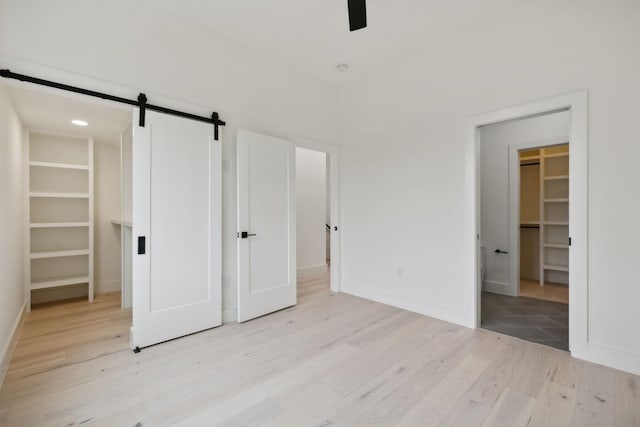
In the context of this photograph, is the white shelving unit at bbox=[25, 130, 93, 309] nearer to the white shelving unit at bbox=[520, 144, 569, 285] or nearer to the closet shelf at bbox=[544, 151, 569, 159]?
the white shelving unit at bbox=[520, 144, 569, 285]

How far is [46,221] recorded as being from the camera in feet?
12.5

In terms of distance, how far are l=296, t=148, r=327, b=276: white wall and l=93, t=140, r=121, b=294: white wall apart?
2.87 m

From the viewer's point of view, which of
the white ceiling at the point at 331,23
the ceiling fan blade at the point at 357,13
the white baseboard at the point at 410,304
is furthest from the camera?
the white baseboard at the point at 410,304

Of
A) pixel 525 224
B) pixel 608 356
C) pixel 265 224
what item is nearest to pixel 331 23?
pixel 265 224

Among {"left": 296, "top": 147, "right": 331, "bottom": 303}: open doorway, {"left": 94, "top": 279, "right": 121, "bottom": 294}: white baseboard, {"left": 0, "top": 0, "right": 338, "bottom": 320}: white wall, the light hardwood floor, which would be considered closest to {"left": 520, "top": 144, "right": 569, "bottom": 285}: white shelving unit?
the light hardwood floor

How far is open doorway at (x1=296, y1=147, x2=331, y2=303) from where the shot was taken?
17.6 feet

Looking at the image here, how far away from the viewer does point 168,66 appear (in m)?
2.72

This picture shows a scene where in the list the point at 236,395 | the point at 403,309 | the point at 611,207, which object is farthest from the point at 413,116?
the point at 236,395

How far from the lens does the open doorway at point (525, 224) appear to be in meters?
3.53

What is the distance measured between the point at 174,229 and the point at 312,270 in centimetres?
319

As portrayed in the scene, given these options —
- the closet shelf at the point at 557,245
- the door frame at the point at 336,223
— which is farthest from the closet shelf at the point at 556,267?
the door frame at the point at 336,223

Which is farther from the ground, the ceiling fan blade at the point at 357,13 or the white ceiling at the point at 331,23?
the white ceiling at the point at 331,23

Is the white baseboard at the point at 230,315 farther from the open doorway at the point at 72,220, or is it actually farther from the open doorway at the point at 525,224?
the open doorway at the point at 525,224

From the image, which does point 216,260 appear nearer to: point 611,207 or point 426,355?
point 426,355
